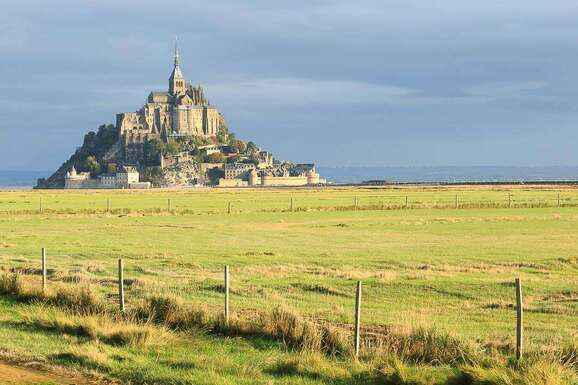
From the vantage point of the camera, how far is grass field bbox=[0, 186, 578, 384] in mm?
12703

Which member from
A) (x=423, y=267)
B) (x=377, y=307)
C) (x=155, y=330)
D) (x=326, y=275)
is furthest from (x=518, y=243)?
(x=155, y=330)

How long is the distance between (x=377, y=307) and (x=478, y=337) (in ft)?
13.6

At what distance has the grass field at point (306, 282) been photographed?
41.7 feet

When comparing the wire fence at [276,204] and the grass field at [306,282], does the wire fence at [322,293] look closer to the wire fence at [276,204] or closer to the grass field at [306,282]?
the grass field at [306,282]

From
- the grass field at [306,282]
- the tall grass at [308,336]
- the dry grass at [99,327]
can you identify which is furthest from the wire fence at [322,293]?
the dry grass at [99,327]

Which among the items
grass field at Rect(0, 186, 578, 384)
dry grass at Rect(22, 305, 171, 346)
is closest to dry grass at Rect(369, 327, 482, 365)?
grass field at Rect(0, 186, 578, 384)

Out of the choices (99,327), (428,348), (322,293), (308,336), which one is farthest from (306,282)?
(428,348)

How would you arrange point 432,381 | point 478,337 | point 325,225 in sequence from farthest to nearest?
point 325,225 < point 478,337 < point 432,381

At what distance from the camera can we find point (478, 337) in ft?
46.6

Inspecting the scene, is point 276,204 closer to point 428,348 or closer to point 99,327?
point 99,327

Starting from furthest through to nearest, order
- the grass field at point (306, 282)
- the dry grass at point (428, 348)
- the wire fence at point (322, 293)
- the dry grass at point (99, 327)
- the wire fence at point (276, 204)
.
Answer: the wire fence at point (276, 204) < the wire fence at point (322, 293) < the dry grass at point (99, 327) < the grass field at point (306, 282) < the dry grass at point (428, 348)

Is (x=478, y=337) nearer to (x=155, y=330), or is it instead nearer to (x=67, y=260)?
(x=155, y=330)

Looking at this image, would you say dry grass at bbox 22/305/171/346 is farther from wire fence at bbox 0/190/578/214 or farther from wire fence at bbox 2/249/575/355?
wire fence at bbox 0/190/578/214

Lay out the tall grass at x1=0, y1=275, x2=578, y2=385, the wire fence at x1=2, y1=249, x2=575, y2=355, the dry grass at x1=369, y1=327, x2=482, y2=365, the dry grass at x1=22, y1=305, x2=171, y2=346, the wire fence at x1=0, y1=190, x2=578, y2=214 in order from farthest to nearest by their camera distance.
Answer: the wire fence at x1=0, y1=190, x2=578, y2=214
the wire fence at x1=2, y1=249, x2=575, y2=355
the dry grass at x1=22, y1=305, x2=171, y2=346
the dry grass at x1=369, y1=327, x2=482, y2=365
the tall grass at x1=0, y1=275, x2=578, y2=385
